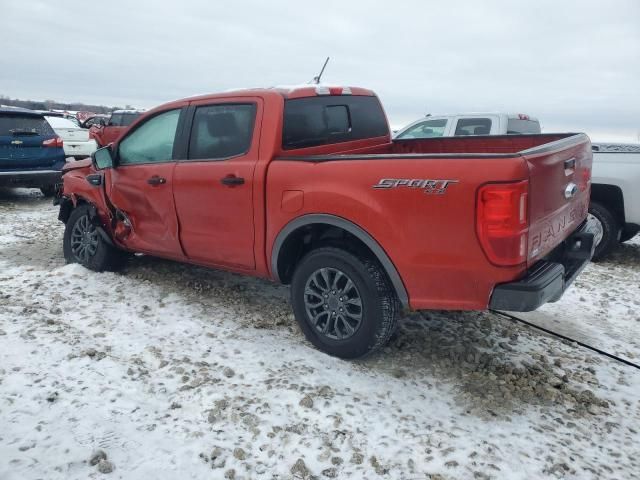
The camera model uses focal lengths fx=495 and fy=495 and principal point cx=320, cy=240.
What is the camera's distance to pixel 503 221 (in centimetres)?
264

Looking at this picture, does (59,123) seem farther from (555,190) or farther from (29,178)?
(555,190)

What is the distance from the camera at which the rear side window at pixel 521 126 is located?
27.1 ft

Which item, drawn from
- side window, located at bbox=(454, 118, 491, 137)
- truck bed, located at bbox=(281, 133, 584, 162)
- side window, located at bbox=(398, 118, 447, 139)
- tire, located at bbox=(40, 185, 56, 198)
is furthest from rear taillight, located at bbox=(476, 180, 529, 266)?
tire, located at bbox=(40, 185, 56, 198)

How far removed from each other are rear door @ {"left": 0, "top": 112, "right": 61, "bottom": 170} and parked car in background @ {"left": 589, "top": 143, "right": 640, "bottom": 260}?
8963 millimetres

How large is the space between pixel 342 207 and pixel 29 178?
7.76 meters

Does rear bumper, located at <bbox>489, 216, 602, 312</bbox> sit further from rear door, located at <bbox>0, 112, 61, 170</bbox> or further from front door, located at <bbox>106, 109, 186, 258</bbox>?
rear door, located at <bbox>0, 112, 61, 170</bbox>

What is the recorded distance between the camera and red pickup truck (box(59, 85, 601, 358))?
2.74 meters

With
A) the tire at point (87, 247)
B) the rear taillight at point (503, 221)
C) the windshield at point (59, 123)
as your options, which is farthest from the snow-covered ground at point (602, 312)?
the windshield at point (59, 123)

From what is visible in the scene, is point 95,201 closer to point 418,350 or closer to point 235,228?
point 235,228

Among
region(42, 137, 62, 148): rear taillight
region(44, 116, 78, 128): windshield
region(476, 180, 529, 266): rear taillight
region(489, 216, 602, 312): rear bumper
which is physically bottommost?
region(489, 216, 602, 312): rear bumper

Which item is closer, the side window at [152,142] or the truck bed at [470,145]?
the truck bed at [470,145]

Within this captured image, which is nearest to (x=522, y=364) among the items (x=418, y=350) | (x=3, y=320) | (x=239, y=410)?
(x=418, y=350)

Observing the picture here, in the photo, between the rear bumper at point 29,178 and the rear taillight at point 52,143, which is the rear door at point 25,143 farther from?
the rear bumper at point 29,178

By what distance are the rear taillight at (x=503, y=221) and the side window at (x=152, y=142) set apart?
2.78m
